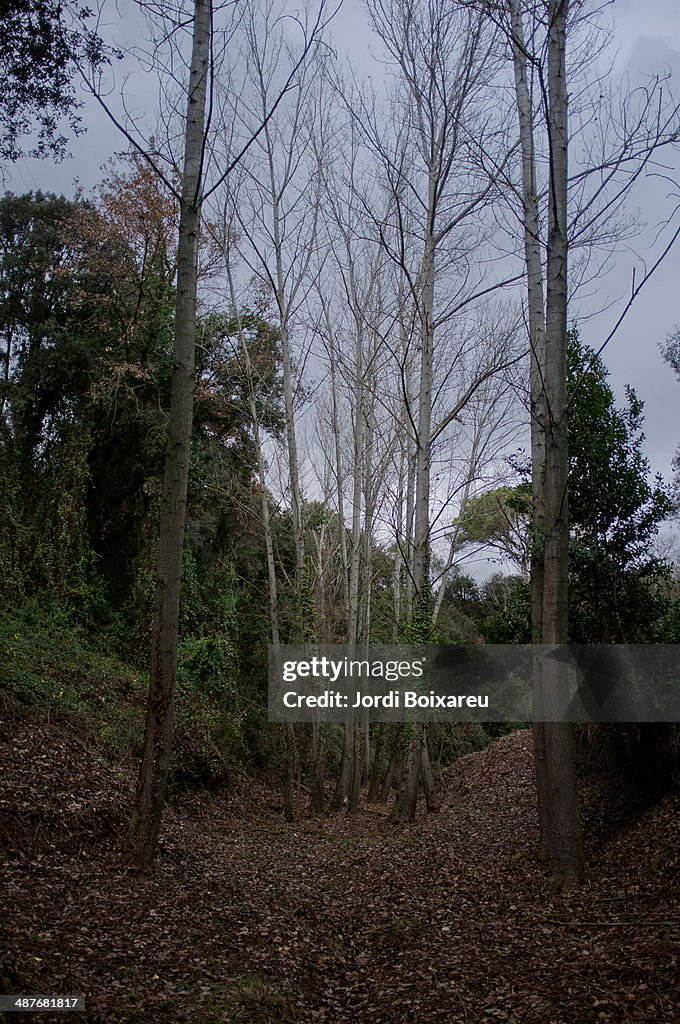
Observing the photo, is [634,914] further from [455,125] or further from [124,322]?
[124,322]

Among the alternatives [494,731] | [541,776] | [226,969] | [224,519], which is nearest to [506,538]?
[494,731]

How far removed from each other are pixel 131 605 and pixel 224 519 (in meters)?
3.22

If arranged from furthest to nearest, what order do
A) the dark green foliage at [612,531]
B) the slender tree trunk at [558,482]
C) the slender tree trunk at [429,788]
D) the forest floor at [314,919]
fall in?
the slender tree trunk at [429,788], the dark green foliage at [612,531], the slender tree trunk at [558,482], the forest floor at [314,919]

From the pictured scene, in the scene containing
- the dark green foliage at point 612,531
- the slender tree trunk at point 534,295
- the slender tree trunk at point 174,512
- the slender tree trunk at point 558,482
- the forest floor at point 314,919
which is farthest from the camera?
the dark green foliage at point 612,531

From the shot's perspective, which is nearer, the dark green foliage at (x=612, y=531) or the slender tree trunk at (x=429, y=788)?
the dark green foliage at (x=612, y=531)

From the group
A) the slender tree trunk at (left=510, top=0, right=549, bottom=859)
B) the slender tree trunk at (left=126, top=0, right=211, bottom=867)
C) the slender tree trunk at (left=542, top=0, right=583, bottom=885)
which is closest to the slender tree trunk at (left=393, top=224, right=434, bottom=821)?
the slender tree trunk at (left=510, top=0, right=549, bottom=859)

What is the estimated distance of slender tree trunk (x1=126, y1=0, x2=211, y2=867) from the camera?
6.01 meters

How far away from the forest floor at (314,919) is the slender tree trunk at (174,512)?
492mm

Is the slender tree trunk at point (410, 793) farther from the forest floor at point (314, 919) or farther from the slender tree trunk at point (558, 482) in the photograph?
the slender tree trunk at point (558, 482)

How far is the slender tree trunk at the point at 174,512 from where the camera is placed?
6012mm

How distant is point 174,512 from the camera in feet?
20.6

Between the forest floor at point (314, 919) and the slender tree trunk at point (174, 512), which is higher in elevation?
the slender tree trunk at point (174, 512)

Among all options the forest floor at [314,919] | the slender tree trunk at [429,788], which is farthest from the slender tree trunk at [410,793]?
the forest floor at [314,919]

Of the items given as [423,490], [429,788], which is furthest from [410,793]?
[423,490]
